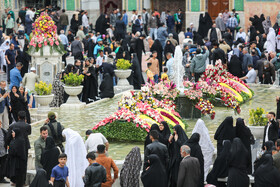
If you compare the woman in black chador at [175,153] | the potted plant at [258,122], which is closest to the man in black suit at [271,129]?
the potted plant at [258,122]

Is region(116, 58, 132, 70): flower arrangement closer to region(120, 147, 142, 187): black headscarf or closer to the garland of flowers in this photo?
the garland of flowers

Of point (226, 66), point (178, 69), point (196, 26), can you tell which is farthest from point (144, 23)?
point (178, 69)

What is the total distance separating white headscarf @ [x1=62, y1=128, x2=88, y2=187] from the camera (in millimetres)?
14133

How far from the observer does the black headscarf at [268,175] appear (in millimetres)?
12680

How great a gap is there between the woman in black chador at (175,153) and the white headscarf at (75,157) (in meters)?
1.55

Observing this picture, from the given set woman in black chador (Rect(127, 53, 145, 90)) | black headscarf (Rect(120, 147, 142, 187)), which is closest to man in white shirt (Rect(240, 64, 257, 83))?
woman in black chador (Rect(127, 53, 145, 90))

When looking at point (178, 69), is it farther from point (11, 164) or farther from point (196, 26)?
point (196, 26)

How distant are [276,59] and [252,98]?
9.57ft

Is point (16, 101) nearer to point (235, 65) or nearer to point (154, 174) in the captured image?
point (154, 174)

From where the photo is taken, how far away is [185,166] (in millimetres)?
12820

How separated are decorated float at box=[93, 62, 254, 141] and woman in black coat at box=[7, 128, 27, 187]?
8.73ft

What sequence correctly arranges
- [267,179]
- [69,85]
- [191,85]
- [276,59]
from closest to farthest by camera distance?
[267,179] < [191,85] < [69,85] < [276,59]

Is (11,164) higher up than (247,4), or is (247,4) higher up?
(247,4)

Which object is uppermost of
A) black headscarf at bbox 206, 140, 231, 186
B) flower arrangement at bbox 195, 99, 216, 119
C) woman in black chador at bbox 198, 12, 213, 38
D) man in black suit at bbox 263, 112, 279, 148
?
woman in black chador at bbox 198, 12, 213, 38
